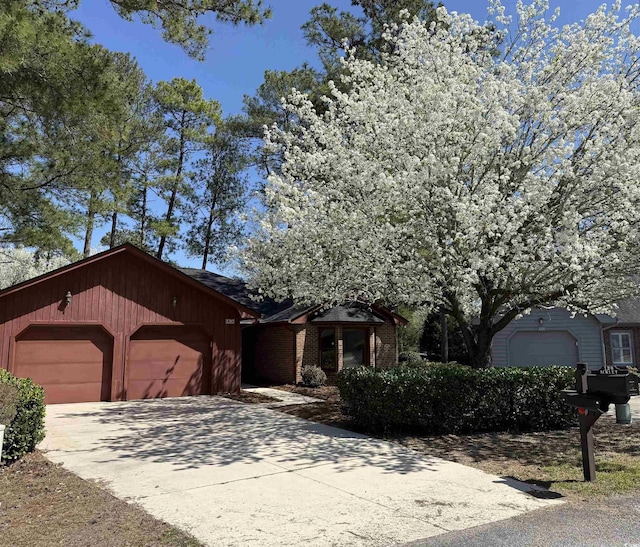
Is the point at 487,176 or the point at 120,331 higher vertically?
the point at 487,176

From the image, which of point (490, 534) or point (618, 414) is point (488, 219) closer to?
point (618, 414)

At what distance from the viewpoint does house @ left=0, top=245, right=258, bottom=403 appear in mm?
14094

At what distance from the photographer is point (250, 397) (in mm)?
15852

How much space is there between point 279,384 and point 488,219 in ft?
41.4

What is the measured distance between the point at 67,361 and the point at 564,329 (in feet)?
66.0

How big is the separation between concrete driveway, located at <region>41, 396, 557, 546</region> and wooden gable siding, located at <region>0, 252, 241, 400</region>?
3.89 metres

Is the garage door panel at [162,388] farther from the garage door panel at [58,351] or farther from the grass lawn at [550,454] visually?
the grass lawn at [550,454]

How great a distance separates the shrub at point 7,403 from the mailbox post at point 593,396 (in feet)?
25.0

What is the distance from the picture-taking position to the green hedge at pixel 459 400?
10.0 metres

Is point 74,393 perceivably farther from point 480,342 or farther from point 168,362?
point 480,342

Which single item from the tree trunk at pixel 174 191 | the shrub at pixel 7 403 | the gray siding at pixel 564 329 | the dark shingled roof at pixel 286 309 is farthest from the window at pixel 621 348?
the shrub at pixel 7 403

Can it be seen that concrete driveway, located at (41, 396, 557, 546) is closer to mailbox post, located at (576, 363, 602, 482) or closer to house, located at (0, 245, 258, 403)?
mailbox post, located at (576, 363, 602, 482)

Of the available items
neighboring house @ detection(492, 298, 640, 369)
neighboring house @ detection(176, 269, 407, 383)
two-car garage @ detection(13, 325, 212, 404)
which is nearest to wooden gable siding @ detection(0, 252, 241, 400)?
two-car garage @ detection(13, 325, 212, 404)

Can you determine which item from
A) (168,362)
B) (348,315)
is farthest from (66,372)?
(348,315)
